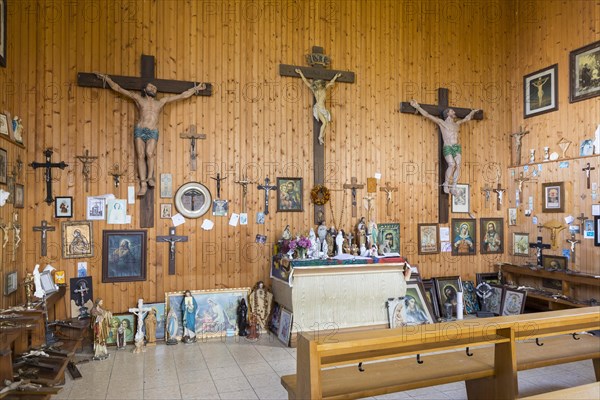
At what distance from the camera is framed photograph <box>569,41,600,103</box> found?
6.58 m

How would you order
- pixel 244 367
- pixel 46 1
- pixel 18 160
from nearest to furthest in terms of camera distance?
pixel 244 367 < pixel 18 160 < pixel 46 1

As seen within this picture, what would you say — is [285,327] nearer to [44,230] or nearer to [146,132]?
[146,132]

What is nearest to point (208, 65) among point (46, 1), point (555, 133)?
point (46, 1)

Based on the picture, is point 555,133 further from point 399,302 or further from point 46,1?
point 46,1

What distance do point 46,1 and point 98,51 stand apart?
84 cm

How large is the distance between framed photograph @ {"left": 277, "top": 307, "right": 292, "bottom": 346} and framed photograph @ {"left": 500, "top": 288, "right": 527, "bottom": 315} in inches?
140

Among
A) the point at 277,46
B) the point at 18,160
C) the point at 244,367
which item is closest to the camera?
the point at 244,367

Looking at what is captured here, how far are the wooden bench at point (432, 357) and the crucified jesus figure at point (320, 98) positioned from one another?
13.2 feet

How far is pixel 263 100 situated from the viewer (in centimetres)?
671

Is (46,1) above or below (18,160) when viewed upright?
above

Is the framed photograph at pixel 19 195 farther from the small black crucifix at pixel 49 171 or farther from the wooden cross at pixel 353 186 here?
the wooden cross at pixel 353 186

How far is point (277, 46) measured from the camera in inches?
269

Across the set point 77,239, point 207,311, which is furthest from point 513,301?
point 77,239

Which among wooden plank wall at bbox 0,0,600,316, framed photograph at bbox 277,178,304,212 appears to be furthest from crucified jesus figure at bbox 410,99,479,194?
framed photograph at bbox 277,178,304,212
